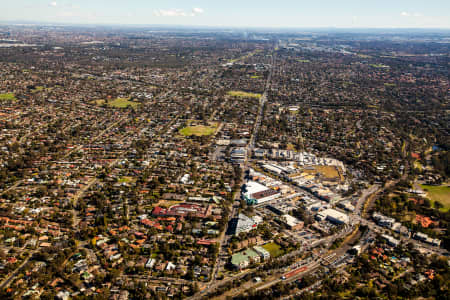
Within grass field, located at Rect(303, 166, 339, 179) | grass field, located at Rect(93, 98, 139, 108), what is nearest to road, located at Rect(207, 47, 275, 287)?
grass field, located at Rect(303, 166, 339, 179)

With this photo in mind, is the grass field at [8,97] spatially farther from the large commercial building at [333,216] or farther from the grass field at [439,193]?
the grass field at [439,193]

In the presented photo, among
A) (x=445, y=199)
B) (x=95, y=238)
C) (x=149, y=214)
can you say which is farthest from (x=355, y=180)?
(x=95, y=238)

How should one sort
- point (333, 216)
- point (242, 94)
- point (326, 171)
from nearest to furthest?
1. point (333, 216)
2. point (326, 171)
3. point (242, 94)

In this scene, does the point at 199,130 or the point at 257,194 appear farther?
the point at 199,130

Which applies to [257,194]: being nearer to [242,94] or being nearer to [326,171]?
[326,171]

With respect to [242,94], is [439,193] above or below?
below

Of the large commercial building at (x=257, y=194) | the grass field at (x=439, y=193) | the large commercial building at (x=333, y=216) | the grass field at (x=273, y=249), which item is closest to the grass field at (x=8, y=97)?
the large commercial building at (x=257, y=194)

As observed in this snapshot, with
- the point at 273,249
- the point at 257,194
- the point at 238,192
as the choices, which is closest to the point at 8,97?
the point at 238,192
